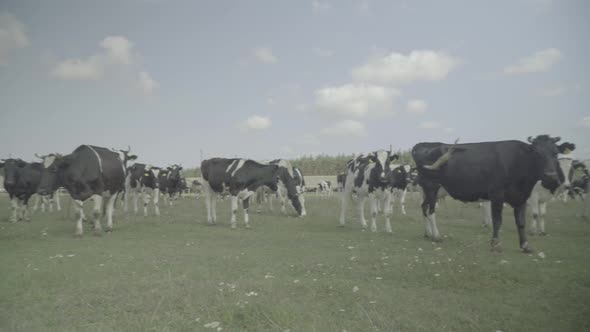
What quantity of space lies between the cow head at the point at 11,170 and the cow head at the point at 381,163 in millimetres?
17047

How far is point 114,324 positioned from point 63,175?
34.4 ft

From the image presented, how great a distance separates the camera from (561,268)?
7902mm

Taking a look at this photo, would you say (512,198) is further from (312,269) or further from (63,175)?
(63,175)

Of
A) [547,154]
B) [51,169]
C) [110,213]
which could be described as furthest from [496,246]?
[51,169]

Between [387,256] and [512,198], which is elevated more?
[512,198]

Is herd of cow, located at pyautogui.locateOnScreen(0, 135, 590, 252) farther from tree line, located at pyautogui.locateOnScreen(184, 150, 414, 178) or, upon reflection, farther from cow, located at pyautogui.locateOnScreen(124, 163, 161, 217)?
tree line, located at pyautogui.locateOnScreen(184, 150, 414, 178)

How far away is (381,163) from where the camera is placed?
14047mm

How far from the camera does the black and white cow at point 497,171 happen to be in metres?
9.80

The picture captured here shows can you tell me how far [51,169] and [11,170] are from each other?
21.0 ft

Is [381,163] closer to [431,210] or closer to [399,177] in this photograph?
[431,210]

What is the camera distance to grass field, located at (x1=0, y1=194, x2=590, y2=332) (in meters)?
5.14

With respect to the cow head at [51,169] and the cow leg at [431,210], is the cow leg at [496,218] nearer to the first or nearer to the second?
the cow leg at [431,210]

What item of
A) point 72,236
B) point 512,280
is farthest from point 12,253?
point 512,280

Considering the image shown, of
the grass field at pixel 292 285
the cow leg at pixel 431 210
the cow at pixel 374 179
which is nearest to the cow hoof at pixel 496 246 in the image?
the grass field at pixel 292 285
